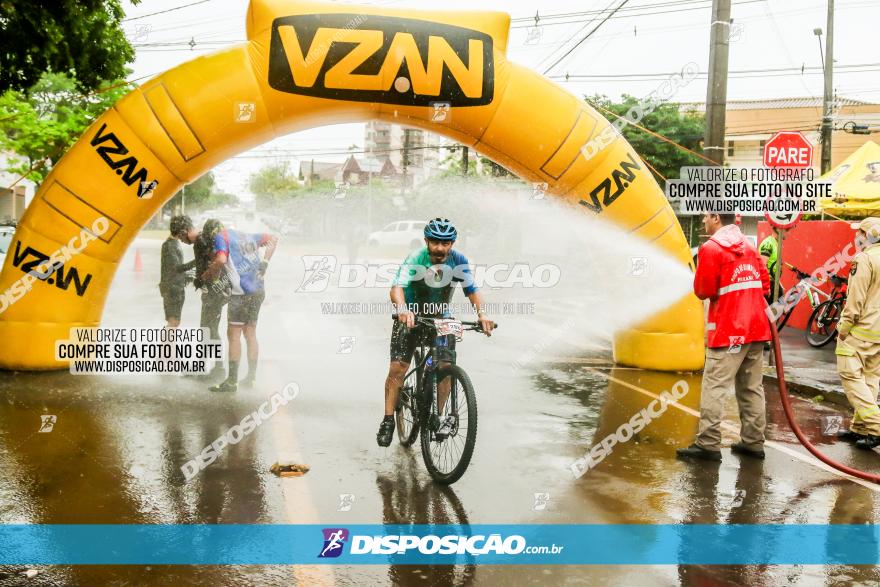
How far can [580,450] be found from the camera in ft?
20.8

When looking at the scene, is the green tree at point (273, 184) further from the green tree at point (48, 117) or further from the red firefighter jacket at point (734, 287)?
the green tree at point (48, 117)

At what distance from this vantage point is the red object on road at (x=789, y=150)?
997 centimetres

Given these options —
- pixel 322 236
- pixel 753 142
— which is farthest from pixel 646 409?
pixel 753 142

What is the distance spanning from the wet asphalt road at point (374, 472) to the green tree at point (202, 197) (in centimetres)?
235

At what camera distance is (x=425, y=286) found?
5.78m

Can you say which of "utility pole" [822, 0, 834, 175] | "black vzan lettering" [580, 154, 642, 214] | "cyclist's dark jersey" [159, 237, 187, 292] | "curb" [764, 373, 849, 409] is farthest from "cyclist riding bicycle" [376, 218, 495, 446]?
"utility pole" [822, 0, 834, 175]

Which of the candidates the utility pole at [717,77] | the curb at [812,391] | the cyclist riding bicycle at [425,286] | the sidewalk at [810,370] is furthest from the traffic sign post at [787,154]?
the cyclist riding bicycle at [425,286]

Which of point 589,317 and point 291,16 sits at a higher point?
point 291,16

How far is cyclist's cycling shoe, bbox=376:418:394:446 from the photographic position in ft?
19.6

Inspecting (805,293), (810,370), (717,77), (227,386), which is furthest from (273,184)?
(805,293)

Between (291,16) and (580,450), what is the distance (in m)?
5.37

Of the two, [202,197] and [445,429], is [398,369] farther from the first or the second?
[202,197]

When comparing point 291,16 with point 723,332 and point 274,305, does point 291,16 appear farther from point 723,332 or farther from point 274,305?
point 274,305

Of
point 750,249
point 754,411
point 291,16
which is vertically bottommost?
point 754,411
